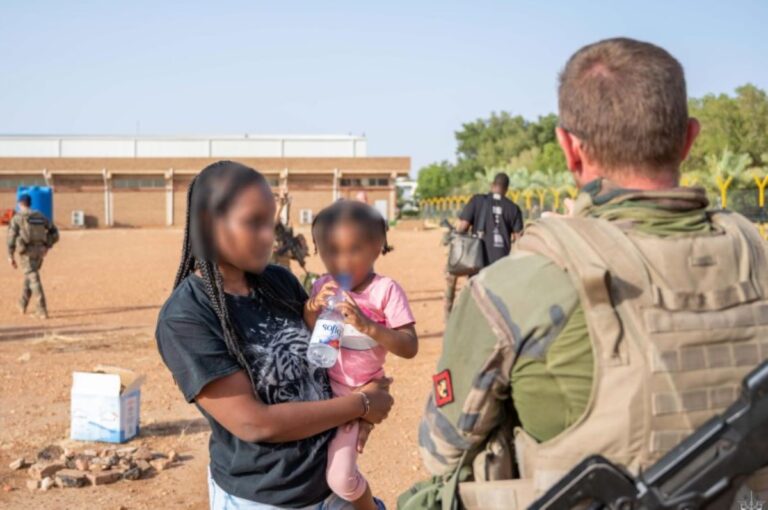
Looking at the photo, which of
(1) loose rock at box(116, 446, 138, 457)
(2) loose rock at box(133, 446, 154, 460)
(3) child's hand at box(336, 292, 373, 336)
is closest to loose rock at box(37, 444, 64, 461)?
(1) loose rock at box(116, 446, 138, 457)

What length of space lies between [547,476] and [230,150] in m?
72.8

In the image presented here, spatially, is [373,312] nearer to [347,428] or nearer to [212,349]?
[347,428]

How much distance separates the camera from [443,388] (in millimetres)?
1932

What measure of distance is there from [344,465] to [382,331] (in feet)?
1.58

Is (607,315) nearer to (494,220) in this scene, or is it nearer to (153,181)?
(494,220)

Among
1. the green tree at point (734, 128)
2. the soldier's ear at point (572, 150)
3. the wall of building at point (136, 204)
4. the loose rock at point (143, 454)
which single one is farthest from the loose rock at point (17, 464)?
the wall of building at point (136, 204)

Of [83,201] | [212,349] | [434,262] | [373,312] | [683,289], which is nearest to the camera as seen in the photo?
[683,289]

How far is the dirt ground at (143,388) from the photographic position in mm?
5656

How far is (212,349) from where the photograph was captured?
229 centimetres

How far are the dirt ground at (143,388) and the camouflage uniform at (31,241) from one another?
1.79 feet

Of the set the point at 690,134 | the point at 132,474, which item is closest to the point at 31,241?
the point at 132,474

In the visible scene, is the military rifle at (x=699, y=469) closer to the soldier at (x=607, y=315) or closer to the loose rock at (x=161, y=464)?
the soldier at (x=607, y=315)

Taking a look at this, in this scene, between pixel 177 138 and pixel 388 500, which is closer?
pixel 388 500

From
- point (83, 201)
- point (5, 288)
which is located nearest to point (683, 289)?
point (5, 288)
